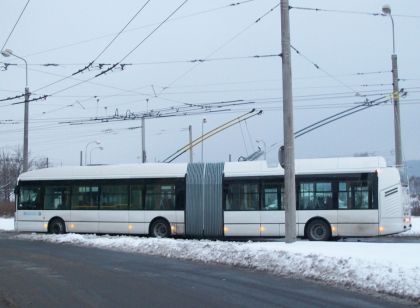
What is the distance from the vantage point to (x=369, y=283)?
11.2 metres

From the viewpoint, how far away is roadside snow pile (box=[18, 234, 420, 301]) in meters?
11.0

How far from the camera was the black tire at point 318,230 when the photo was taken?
21855 mm

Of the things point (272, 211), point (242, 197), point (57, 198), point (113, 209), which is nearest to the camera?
point (272, 211)

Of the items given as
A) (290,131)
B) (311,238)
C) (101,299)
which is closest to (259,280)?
(101,299)

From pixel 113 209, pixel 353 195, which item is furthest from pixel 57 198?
pixel 353 195

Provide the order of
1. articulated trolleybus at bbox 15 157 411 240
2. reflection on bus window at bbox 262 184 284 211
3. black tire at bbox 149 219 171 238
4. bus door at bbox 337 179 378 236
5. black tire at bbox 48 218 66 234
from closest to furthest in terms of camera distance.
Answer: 1. bus door at bbox 337 179 378 236
2. articulated trolleybus at bbox 15 157 411 240
3. reflection on bus window at bbox 262 184 284 211
4. black tire at bbox 149 219 171 238
5. black tire at bbox 48 218 66 234

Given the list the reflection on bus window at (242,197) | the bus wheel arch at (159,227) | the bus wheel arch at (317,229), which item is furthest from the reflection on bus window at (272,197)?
the bus wheel arch at (159,227)

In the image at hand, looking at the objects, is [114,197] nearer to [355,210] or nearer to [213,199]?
[213,199]

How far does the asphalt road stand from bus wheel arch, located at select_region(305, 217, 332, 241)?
696cm

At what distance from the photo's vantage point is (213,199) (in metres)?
23.9

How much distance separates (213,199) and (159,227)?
2.63m

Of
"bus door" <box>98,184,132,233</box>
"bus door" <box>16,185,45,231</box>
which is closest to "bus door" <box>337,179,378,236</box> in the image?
"bus door" <box>98,184,132,233</box>

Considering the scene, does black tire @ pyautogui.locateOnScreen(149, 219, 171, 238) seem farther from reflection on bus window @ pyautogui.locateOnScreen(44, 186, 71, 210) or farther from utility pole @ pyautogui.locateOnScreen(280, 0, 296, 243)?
utility pole @ pyautogui.locateOnScreen(280, 0, 296, 243)

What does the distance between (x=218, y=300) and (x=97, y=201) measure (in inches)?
661
